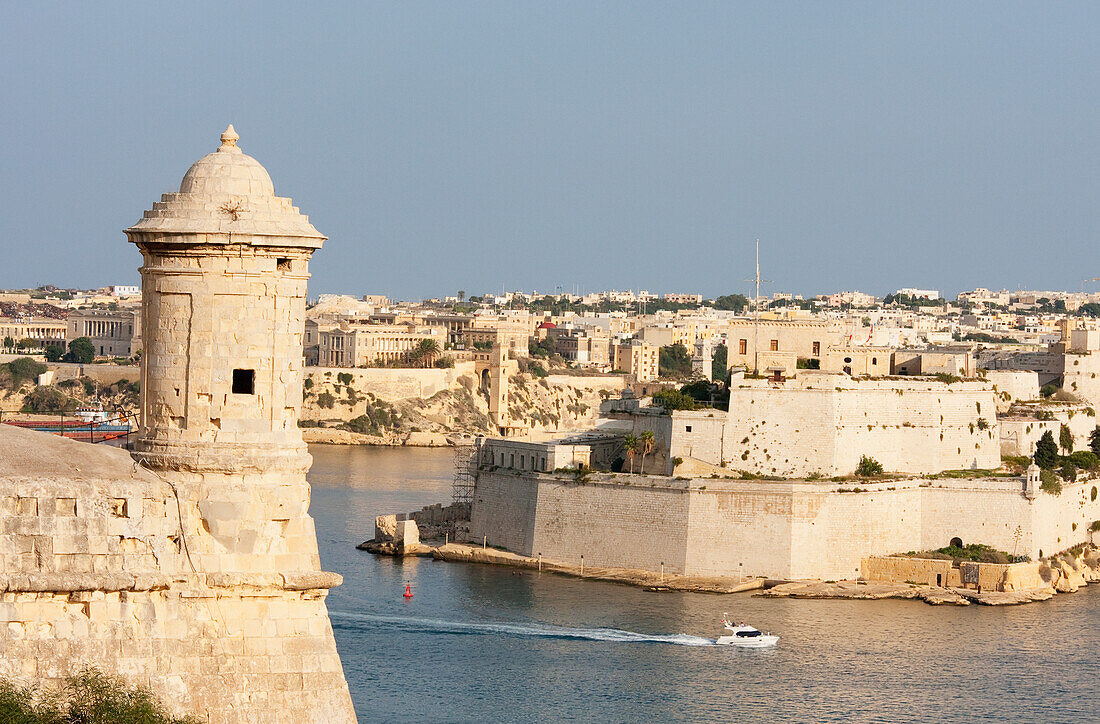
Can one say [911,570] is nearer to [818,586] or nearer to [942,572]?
[942,572]

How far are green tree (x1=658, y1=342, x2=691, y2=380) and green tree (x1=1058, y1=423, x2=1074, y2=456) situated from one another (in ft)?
138

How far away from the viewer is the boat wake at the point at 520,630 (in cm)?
2733

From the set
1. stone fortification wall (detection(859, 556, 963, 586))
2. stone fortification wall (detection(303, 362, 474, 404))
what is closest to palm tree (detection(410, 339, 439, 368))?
stone fortification wall (detection(303, 362, 474, 404))

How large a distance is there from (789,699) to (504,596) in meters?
7.66

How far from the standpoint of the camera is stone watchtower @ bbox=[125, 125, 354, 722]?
654cm

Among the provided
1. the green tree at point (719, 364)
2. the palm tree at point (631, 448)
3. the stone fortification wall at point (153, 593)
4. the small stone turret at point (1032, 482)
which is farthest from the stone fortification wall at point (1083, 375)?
the stone fortification wall at point (153, 593)

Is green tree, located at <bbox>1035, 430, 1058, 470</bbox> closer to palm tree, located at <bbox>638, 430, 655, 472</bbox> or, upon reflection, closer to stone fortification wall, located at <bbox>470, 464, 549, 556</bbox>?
palm tree, located at <bbox>638, 430, 655, 472</bbox>

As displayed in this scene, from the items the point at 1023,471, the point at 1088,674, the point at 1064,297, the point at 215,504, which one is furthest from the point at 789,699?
the point at 1064,297

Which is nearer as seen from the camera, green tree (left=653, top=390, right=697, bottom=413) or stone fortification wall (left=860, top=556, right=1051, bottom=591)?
stone fortification wall (left=860, top=556, right=1051, bottom=591)

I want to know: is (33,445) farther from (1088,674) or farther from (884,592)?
(884,592)

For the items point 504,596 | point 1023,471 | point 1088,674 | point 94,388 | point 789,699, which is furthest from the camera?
point 94,388

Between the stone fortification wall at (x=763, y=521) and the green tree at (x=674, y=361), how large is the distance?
4606cm

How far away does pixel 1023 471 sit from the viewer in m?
34.6

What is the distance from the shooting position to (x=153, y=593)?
6289 millimetres
